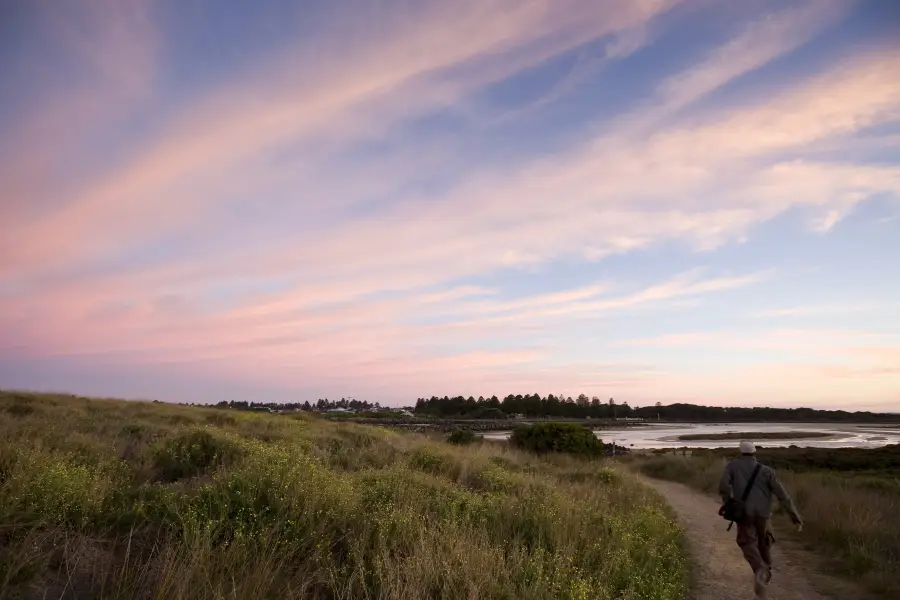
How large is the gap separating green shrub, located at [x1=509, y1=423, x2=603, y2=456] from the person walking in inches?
971

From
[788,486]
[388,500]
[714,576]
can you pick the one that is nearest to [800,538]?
[714,576]

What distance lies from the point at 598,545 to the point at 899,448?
59.5m

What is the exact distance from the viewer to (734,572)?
10.8 meters

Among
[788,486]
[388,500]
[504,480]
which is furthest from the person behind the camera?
[788,486]

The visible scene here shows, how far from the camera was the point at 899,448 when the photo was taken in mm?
51031

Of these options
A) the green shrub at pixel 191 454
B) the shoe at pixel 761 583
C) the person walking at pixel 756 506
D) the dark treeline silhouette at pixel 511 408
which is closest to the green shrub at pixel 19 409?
the green shrub at pixel 191 454

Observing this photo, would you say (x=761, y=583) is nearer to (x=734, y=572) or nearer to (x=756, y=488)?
(x=756, y=488)

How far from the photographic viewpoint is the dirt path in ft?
31.1

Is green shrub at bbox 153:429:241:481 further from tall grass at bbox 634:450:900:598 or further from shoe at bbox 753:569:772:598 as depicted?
tall grass at bbox 634:450:900:598

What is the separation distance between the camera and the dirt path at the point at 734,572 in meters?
9.48

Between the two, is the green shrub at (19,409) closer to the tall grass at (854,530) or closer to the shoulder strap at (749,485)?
the shoulder strap at (749,485)

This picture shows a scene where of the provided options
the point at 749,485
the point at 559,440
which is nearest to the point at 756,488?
the point at 749,485

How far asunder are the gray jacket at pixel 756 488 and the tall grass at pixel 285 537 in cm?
164

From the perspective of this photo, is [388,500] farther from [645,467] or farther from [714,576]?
[645,467]
